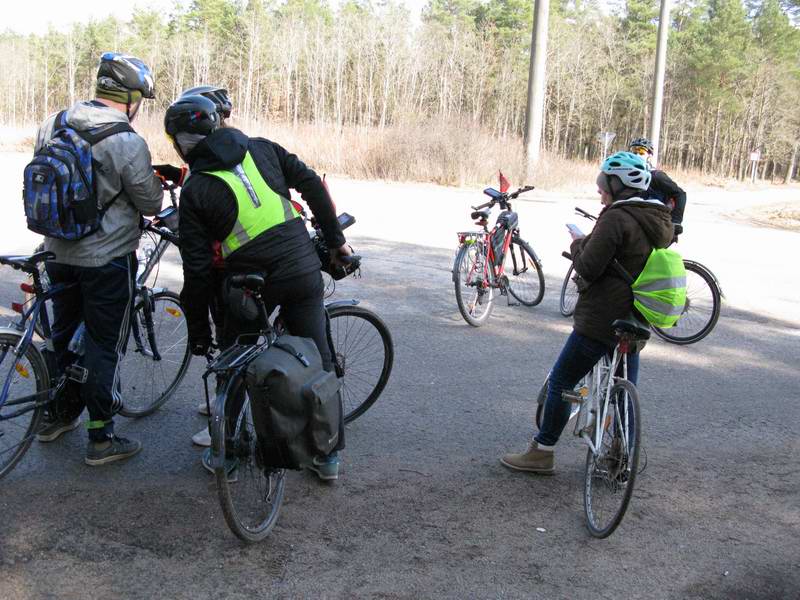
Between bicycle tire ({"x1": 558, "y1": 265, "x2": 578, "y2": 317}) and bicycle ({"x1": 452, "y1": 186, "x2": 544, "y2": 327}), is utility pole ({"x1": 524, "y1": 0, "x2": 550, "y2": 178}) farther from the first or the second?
bicycle tire ({"x1": 558, "y1": 265, "x2": 578, "y2": 317})

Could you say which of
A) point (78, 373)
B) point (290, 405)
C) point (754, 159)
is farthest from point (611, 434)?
point (754, 159)

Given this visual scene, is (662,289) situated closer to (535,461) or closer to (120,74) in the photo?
(535,461)

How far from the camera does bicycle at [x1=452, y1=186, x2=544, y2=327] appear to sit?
7.79m

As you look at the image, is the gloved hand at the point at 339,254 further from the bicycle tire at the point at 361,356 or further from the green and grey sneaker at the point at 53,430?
the green and grey sneaker at the point at 53,430

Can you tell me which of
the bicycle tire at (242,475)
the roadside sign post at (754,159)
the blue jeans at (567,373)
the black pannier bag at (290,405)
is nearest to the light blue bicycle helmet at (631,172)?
the blue jeans at (567,373)

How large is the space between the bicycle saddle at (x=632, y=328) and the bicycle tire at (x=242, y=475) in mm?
1752

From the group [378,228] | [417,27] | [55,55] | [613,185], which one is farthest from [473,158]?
[55,55]

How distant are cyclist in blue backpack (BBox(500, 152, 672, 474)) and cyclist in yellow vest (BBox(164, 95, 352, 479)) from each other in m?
1.36

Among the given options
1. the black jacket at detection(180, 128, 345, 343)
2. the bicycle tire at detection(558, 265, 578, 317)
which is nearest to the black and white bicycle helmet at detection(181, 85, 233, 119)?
the black jacket at detection(180, 128, 345, 343)

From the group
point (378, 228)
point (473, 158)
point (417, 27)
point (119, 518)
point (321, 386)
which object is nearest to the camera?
point (321, 386)

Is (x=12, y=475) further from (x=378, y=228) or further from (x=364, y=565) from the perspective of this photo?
(x=378, y=228)

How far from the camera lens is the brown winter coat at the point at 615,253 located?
4043mm

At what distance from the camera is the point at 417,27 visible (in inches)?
2157

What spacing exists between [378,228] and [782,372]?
839 centimetres
